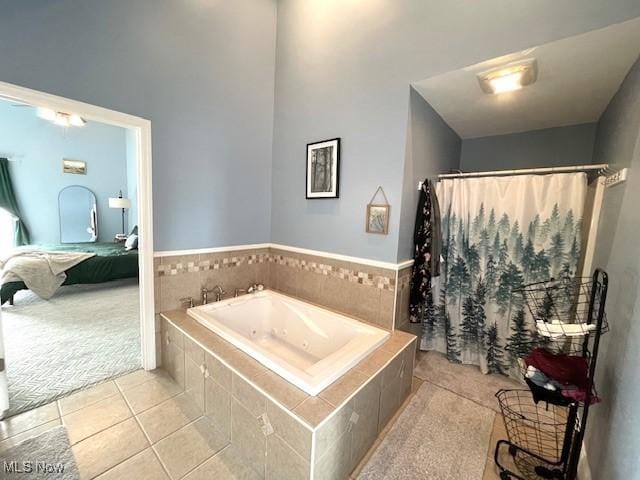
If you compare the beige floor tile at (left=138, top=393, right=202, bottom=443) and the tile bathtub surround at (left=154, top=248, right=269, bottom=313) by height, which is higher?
the tile bathtub surround at (left=154, top=248, right=269, bottom=313)

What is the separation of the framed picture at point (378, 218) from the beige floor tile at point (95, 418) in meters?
2.11

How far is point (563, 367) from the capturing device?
47.4 inches

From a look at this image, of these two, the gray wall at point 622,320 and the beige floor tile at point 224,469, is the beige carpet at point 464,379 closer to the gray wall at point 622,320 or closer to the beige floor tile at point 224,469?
the gray wall at point 622,320

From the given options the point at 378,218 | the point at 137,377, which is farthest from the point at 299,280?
the point at 137,377

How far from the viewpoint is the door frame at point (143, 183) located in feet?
5.06

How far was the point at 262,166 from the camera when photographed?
264 centimetres

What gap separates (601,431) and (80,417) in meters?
2.88

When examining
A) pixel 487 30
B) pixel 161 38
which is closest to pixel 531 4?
pixel 487 30

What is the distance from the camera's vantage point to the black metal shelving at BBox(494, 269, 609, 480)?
44.1 inches

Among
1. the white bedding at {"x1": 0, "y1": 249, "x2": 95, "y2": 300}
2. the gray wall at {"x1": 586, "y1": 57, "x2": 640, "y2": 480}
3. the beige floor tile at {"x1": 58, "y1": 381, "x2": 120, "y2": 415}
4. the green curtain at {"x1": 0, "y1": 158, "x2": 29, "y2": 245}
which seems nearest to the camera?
the gray wall at {"x1": 586, "y1": 57, "x2": 640, "y2": 480}

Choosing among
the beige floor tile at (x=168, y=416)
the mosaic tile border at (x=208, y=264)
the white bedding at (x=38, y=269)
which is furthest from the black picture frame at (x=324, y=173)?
the white bedding at (x=38, y=269)

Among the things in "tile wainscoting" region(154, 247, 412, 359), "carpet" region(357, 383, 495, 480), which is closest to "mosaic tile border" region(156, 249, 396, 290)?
"tile wainscoting" region(154, 247, 412, 359)

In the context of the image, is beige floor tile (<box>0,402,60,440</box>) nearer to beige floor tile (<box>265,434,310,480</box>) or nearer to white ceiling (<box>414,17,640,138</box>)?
beige floor tile (<box>265,434,310,480</box>)

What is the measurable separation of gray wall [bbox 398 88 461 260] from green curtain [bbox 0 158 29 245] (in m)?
6.91
